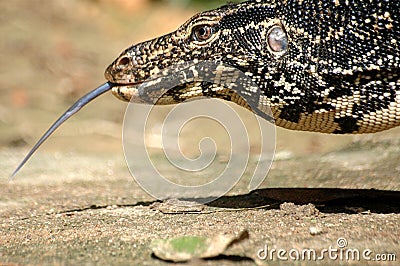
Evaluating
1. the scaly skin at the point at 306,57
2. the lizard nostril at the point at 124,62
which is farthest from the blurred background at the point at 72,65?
the lizard nostril at the point at 124,62

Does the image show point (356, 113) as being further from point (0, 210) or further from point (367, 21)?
point (0, 210)

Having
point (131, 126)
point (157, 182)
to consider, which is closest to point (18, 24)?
point (131, 126)

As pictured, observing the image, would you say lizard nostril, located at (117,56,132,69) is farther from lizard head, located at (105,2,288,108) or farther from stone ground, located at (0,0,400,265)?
stone ground, located at (0,0,400,265)

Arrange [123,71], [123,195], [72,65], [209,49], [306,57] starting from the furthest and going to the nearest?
Answer: [72,65], [123,195], [123,71], [209,49], [306,57]

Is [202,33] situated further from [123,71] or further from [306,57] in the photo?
[306,57]

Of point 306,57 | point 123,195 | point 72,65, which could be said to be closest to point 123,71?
point 306,57

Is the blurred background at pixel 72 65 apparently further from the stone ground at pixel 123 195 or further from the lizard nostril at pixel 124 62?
the lizard nostril at pixel 124 62
